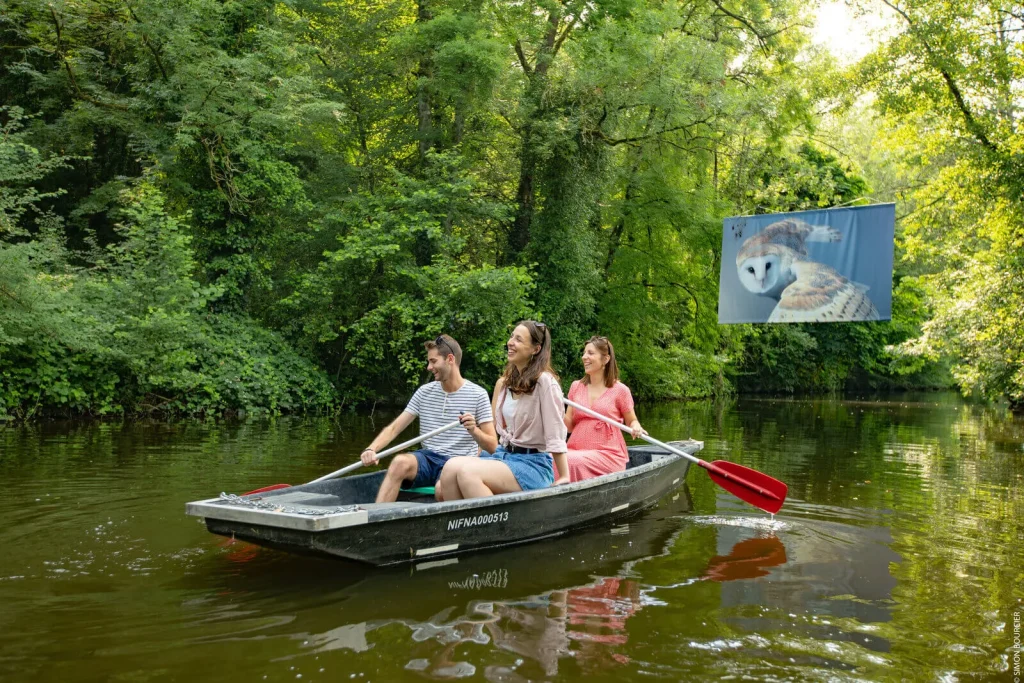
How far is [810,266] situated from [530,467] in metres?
9.44

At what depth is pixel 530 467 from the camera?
6051 mm

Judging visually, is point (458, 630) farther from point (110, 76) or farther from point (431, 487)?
point (110, 76)

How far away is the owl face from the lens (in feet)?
48.3

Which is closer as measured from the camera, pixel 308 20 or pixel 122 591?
pixel 122 591

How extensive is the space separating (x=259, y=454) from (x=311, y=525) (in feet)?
20.4

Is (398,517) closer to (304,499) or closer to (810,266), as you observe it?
(304,499)

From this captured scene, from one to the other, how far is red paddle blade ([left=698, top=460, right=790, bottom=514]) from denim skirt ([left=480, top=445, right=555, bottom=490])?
1.69 metres

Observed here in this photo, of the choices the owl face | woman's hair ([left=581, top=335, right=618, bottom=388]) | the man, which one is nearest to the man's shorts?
the man

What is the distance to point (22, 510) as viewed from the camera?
21.7 ft

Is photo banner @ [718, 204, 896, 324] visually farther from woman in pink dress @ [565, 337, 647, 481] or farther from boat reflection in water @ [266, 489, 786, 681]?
boat reflection in water @ [266, 489, 786, 681]

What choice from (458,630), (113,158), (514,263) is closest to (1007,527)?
(458,630)

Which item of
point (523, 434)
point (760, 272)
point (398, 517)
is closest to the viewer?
point (398, 517)

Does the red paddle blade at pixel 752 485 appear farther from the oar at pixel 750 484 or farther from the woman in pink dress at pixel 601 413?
the woman in pink dress at pixel 601 413

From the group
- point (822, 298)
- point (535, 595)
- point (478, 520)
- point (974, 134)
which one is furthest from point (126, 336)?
point (974, 134)
